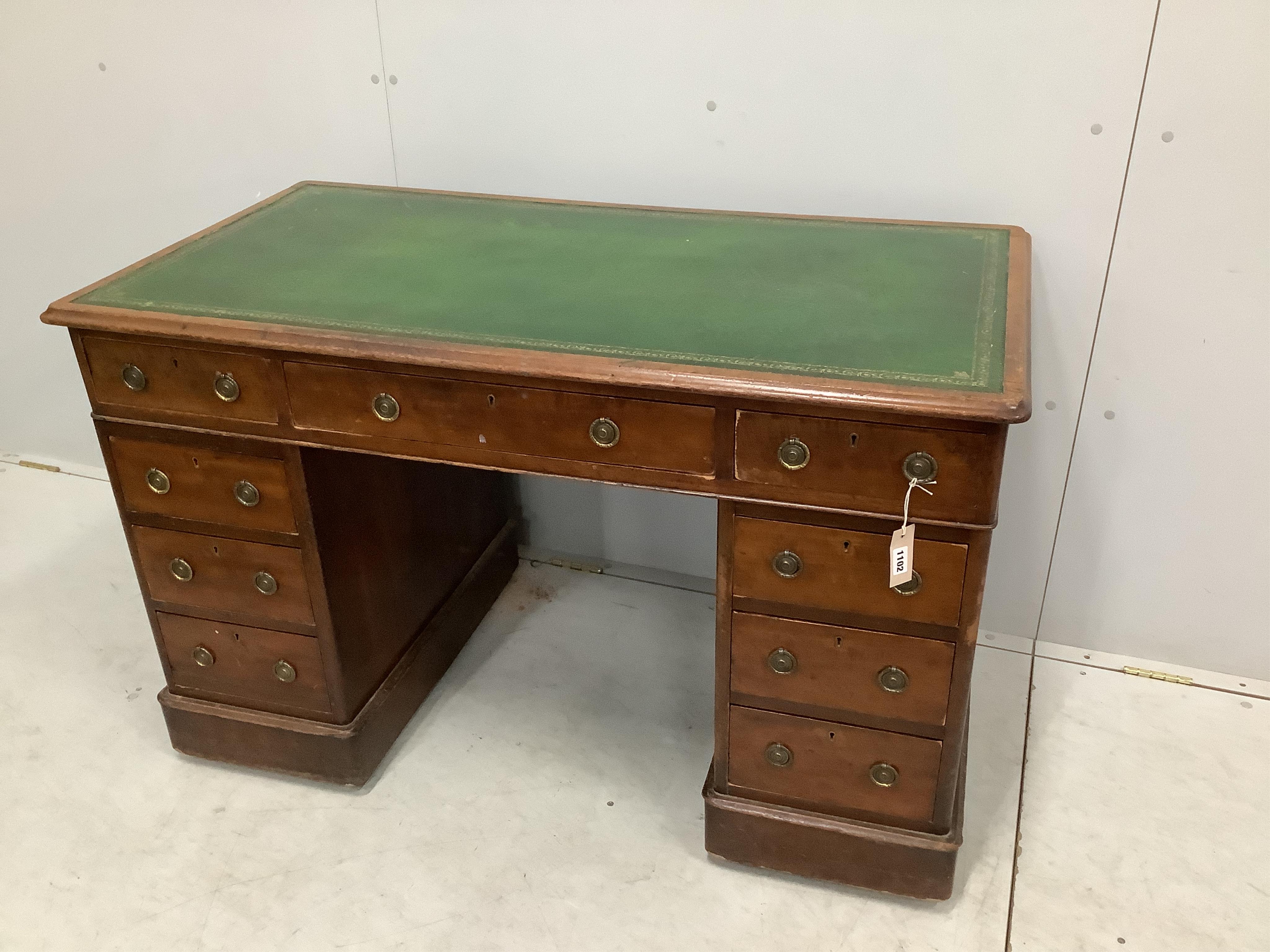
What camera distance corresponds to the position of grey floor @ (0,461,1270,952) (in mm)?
1635

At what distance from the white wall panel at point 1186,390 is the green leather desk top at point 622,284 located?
0.30 meters

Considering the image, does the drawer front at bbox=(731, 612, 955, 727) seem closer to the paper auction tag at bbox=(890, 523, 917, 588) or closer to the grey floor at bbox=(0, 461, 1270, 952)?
the paper auction tag at bbox=(890, 523, 917, 588)

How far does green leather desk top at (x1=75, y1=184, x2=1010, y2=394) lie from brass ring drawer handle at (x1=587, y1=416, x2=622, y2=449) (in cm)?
9

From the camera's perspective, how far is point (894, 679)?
4.85ft

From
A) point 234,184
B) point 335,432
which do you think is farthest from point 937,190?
point 234,184

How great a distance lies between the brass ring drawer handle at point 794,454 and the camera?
4.37ft

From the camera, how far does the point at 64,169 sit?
8.01 feet

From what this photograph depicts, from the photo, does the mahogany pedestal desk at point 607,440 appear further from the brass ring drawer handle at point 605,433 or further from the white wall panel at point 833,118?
the white wall panel at point 833,118

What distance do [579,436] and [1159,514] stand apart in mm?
1191

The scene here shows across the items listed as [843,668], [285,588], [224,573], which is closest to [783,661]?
[843,668]

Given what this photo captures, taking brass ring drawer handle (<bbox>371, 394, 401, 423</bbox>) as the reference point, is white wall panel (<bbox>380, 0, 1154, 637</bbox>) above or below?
above

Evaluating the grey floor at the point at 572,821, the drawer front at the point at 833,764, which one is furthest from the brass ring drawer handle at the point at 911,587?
the grey floor at the point at 572,821

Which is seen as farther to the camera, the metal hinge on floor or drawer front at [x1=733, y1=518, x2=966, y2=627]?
the metal hinge on floor

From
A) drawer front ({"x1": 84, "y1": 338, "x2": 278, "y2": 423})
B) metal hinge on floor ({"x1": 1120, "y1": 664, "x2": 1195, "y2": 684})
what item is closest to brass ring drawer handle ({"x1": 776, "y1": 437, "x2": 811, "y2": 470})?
drawer front ({"x1": 84, "y1": 338, "x2": 278, "y2": 423})
